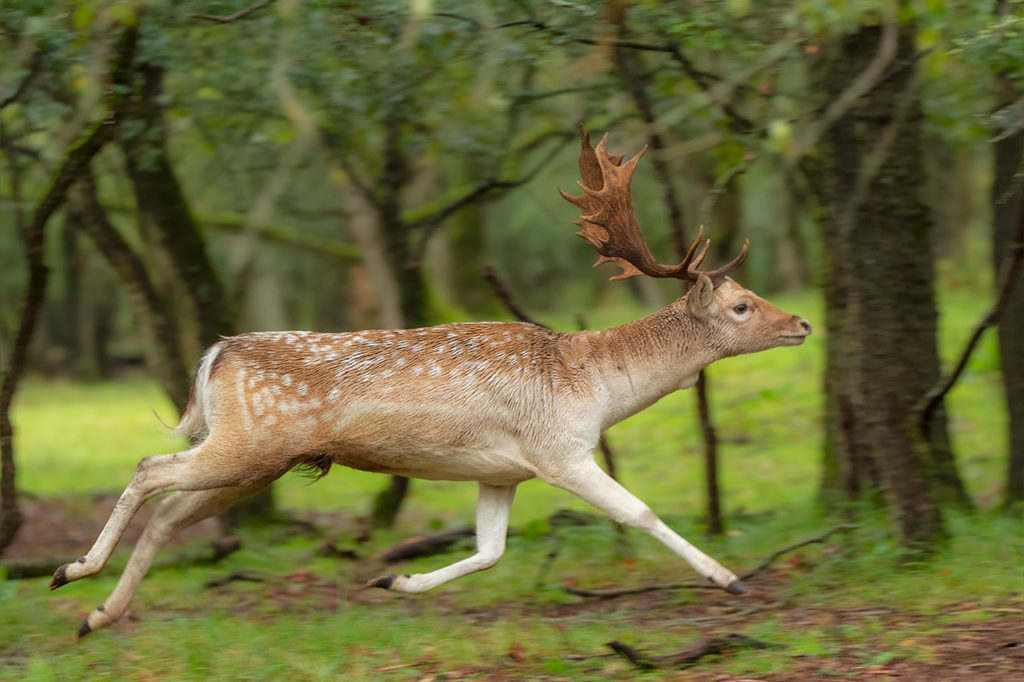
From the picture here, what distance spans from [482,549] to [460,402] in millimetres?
990

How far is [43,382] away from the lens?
3114 cm

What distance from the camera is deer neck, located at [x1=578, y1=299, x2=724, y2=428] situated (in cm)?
692

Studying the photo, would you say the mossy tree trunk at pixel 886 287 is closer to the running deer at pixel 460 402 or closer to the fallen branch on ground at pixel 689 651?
the running deer at pixel 460 402

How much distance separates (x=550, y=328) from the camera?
9148 mm

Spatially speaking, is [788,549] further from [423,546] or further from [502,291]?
[423,546]

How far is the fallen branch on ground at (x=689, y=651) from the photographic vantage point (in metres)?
5.69

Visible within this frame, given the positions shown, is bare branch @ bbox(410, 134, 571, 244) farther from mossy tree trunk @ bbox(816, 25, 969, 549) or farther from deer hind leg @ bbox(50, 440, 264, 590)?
deer hind leg @ bbox(50, 440, 264, 590)

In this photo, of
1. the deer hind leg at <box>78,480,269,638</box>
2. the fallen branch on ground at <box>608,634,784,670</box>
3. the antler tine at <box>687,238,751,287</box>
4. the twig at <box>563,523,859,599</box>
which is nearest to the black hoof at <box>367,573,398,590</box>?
the deer hind leg at <box>78,480,269,638</box>

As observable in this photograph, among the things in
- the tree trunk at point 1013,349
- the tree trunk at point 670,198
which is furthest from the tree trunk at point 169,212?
the tree trunk at point 1013,349

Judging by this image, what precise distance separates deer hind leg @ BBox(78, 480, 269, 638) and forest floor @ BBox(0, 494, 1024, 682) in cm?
26

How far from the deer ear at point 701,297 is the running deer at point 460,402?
1cm

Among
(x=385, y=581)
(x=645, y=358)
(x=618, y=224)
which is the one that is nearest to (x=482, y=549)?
(x=385, y=581)

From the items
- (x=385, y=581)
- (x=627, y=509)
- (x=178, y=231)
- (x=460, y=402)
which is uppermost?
(x=460, y=402)

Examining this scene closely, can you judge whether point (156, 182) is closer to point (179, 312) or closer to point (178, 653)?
point (179, 312)
